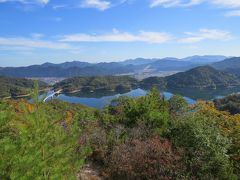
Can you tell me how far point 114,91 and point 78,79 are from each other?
33466 millimetres

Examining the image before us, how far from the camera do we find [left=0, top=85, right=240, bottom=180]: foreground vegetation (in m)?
6.46

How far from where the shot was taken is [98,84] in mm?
167375

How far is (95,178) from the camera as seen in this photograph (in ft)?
42.2

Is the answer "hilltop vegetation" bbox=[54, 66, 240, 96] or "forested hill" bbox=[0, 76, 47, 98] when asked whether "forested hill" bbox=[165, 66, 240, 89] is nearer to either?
"hilltop vegetation" bbox=[54, 66, 240, 96]

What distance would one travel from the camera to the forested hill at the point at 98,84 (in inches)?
6348

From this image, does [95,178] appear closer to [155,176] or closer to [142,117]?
[155,176]

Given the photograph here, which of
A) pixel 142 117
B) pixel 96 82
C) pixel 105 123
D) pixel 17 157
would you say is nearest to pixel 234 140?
pixel 142 117

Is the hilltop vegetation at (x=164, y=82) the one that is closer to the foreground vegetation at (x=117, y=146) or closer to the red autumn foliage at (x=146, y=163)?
the foreground vegetation at (x=117, y=146)

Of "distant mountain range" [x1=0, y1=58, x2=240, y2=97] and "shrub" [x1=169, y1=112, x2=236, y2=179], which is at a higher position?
"shrub" [x1=169, y1=112, x2=236, y2=179]

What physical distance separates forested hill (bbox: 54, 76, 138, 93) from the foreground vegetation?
140154 mm

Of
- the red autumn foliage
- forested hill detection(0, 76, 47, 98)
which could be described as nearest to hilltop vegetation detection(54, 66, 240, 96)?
forested hill detection(0, 76, 47, 98)

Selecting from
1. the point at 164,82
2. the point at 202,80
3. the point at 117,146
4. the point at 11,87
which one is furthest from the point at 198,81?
Result: the point at 117,146

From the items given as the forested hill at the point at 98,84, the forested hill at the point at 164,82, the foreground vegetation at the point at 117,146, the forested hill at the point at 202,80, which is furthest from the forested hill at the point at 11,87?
the foreground vegetation at the point at 117,146

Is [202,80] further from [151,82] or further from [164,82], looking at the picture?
[151,82]
